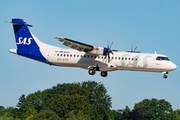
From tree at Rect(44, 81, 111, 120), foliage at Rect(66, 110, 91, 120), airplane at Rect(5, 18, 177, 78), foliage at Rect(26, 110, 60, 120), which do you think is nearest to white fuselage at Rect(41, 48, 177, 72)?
airplane at Rect(5, 18, 177, 78)

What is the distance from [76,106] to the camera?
256 feet

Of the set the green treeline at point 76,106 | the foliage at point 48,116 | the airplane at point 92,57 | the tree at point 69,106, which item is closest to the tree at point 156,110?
the green treeline at point 76,106

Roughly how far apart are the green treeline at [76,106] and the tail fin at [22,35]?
1221 inches

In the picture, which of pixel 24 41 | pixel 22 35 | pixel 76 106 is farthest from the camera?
pixel 76 106

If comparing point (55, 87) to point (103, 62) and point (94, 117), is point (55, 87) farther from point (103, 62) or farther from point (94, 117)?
point (103, 62)

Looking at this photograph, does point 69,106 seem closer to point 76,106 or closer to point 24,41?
point 76,106

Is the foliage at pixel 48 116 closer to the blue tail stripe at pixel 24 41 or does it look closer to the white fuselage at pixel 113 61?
the blue tail stripe at pixel 24 41

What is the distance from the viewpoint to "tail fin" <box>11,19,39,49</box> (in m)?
44.0

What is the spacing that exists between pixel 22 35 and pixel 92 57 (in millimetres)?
10489

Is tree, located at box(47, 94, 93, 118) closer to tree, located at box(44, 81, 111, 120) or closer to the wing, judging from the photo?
tree, located at box(44, 81, 111, 120)

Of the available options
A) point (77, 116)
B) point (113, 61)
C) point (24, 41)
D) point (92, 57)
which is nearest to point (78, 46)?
point (92, 57)

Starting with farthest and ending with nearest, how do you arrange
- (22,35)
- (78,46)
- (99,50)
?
1. (22,35)
2. (99,50)
3. (78,46)

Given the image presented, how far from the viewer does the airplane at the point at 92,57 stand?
3960 cm

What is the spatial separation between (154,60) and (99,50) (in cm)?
678
